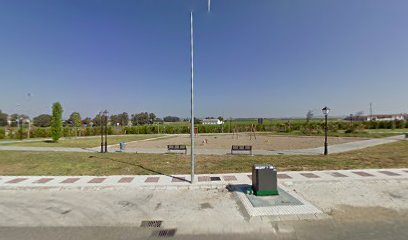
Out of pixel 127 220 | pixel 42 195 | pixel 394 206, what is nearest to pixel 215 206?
pixel 127 220

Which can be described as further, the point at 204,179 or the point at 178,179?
the point at 178,179

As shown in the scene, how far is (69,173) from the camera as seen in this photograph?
1051cm

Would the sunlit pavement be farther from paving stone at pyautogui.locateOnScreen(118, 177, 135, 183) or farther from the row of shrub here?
the row of shrub

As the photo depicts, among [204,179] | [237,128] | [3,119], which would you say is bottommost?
[204,179]

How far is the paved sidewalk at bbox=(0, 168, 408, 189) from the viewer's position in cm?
844

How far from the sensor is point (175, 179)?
363 inches

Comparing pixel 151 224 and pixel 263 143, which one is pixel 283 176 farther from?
pixel 263 143

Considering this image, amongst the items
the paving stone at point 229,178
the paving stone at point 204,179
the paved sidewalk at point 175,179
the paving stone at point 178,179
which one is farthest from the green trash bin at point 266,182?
the paving stone at point 178,179

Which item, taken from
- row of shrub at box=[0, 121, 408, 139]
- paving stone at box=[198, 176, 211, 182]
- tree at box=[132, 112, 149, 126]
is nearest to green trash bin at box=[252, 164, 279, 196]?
paving stone at box=[198, 176, 211, 182]

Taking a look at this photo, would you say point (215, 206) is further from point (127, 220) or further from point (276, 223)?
point (127, 220)

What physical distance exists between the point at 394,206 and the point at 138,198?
7434 millimetres

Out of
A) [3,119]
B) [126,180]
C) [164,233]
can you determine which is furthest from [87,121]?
[164,233]

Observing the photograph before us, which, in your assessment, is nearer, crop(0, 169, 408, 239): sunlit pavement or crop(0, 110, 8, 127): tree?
crop(0, 169, 408, 239): sunlit pavement

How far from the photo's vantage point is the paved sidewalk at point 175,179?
8438mm
